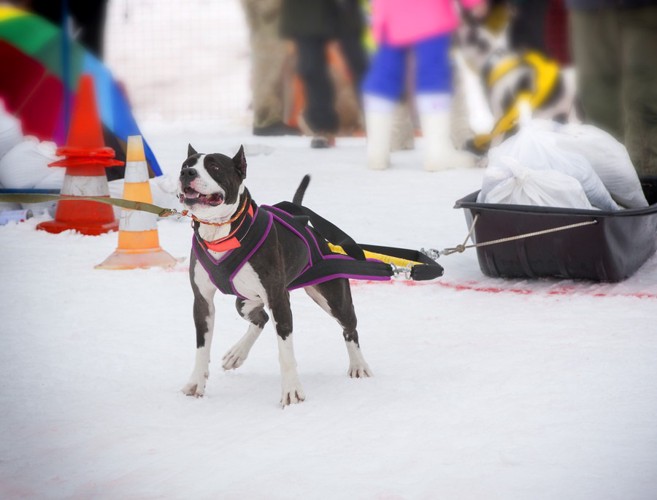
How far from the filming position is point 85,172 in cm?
551

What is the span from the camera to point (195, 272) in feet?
9.84

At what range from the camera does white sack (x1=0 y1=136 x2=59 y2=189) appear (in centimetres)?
608

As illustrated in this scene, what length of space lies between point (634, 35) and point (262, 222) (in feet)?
12.4

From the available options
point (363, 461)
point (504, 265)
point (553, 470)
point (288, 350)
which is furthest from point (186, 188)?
point (504, 265)

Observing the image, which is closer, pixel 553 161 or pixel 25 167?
pixel 553 161

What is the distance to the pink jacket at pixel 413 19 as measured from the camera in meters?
7.58

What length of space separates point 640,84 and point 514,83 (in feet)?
5.99

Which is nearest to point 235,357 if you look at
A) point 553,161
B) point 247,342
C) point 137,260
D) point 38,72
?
point 247,342

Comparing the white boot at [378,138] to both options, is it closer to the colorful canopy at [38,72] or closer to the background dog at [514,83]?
the background dog at [514,83]

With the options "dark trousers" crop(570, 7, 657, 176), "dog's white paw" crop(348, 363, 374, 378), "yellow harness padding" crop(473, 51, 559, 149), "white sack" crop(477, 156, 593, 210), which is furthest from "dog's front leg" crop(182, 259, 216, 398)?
"yellow harness padding" crop(473, 51, 559, 149)

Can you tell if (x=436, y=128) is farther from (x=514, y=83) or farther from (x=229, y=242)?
(x=229, y=242)

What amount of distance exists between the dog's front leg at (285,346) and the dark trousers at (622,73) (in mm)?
3654

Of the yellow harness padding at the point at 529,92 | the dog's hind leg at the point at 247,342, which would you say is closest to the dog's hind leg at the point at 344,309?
the dog's hind leg at the point at 247,342

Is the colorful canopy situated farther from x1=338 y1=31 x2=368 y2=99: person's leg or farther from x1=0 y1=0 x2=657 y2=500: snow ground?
x1=338 y1=31 x2=368 y2=99: person's leg
